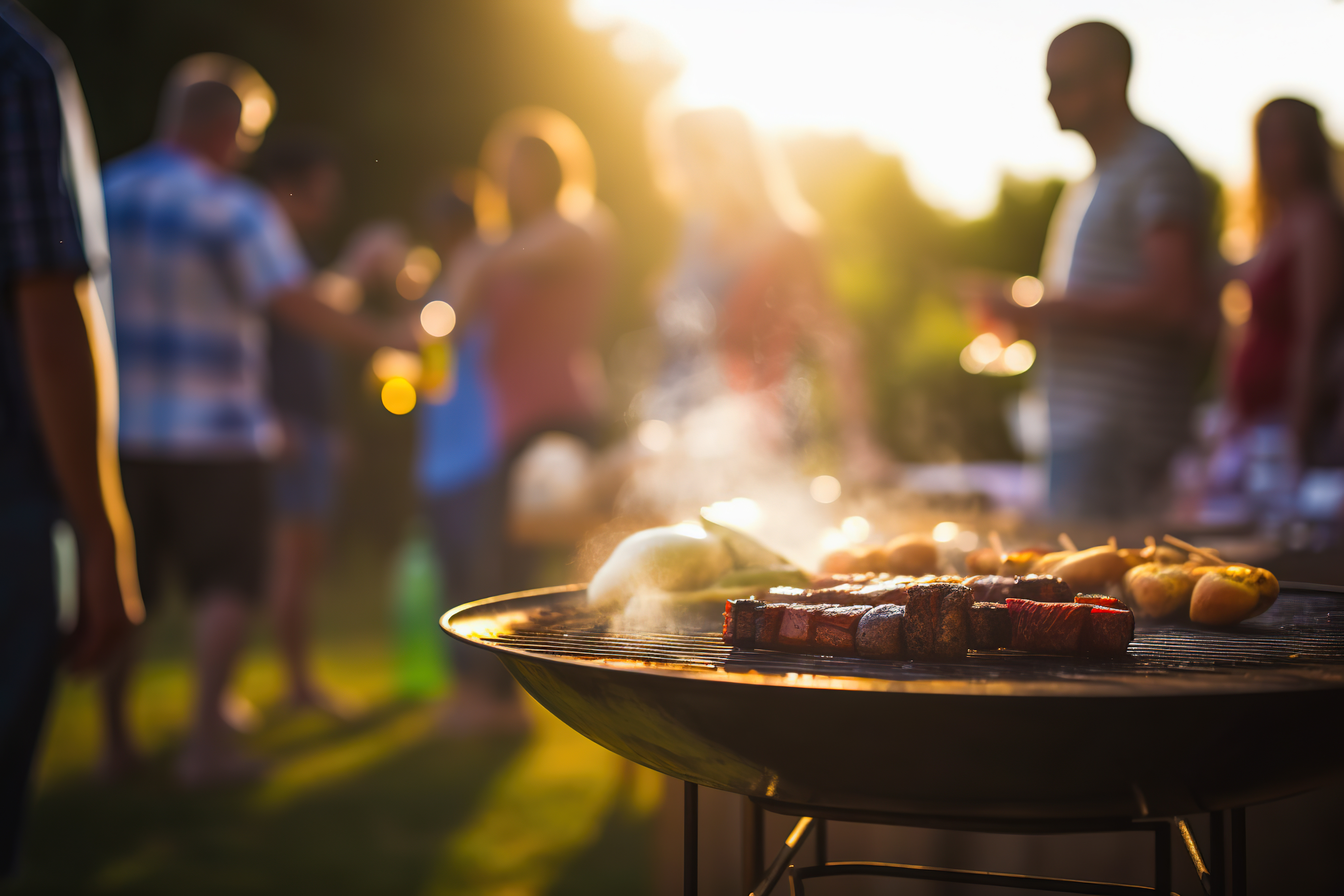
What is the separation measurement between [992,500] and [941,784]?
110 inches

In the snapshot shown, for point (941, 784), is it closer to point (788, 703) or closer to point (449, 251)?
point (788, 703)

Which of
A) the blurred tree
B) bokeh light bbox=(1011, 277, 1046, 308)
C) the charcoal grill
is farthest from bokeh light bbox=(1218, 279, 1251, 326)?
the charcoal grill

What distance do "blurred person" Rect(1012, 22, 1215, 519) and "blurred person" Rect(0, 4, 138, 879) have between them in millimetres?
2195

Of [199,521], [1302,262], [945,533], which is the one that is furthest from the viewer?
[199,521]

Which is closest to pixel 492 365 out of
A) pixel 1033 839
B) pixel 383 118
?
pixel 1033 839

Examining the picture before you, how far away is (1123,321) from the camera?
9.14ft

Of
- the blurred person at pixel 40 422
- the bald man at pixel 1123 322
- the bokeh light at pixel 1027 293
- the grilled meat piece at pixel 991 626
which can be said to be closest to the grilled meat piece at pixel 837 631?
the grilled meat piece at pixel 991 626

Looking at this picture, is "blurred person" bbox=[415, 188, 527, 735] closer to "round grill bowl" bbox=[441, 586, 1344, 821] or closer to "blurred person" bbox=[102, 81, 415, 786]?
"blurred person" bbox=[102, 81, 415, 786]

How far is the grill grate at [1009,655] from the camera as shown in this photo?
1225 mm

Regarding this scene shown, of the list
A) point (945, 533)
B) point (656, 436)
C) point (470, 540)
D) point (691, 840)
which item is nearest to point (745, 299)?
point (656, 436)

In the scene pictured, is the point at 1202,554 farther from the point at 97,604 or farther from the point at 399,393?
the point at 399,393

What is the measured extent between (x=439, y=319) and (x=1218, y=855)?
390cm

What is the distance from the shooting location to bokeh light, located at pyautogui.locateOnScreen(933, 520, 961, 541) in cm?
229

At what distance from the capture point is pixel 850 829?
2518 millimetres
